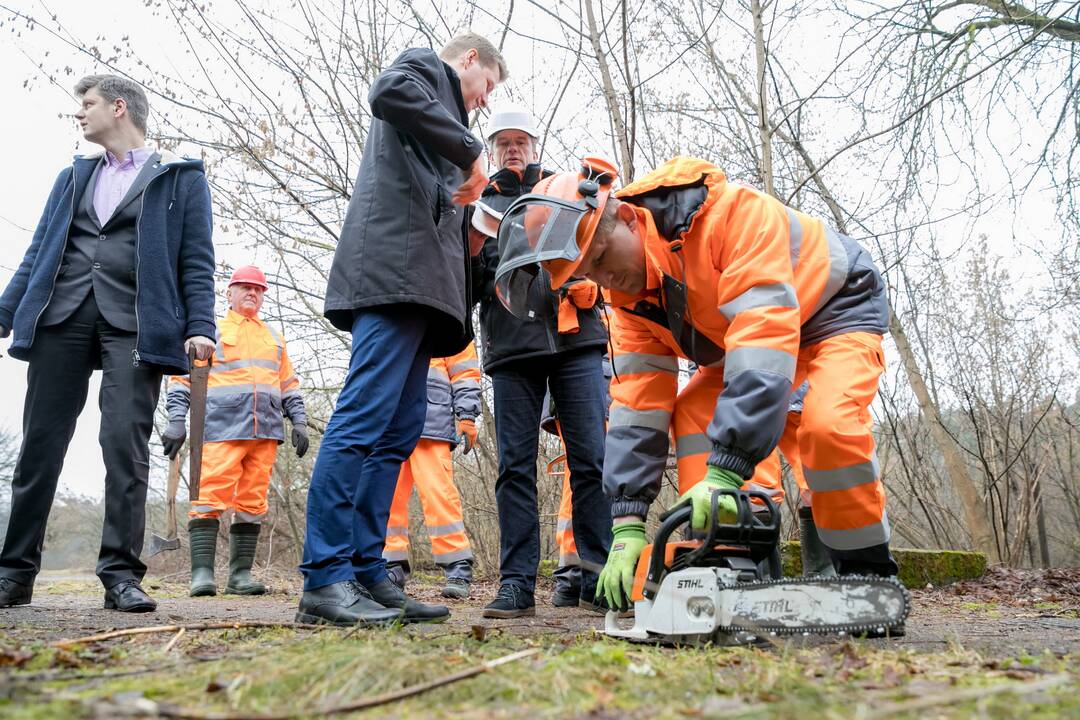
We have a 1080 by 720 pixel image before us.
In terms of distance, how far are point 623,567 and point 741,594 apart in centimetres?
52

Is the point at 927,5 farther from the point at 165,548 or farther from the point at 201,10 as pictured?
the point at 165,548

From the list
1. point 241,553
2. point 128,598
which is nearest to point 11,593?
point 128,598

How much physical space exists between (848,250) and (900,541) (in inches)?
529

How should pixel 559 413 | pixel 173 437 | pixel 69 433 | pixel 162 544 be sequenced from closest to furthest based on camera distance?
pixel 69 433
pixel 559 413
pixel 173 437
pixel 162 544

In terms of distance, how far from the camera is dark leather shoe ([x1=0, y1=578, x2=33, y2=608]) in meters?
3.56

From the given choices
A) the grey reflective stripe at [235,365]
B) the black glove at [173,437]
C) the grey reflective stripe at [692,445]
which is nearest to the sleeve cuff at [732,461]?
the grey reflective stripe at [692,445]

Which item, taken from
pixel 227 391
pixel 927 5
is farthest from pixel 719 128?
pixel 227 391

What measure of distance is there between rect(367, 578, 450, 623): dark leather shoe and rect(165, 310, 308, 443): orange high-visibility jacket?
126 inches

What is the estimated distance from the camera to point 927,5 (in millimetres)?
6332

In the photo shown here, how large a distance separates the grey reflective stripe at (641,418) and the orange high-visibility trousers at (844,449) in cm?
47

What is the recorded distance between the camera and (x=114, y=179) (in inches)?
157

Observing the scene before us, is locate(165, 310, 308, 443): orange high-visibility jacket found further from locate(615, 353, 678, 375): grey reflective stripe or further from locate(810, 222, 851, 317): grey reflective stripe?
locate(810, 222, 851, 317): grey reflective stripe

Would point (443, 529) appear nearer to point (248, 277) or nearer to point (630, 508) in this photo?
point (248, 277)

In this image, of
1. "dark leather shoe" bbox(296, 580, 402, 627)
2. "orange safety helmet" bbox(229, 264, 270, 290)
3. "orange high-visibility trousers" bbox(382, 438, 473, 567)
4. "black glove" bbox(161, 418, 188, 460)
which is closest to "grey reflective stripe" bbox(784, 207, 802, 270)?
"dark leather shoe" bbox(296, 580, 402, 627)
